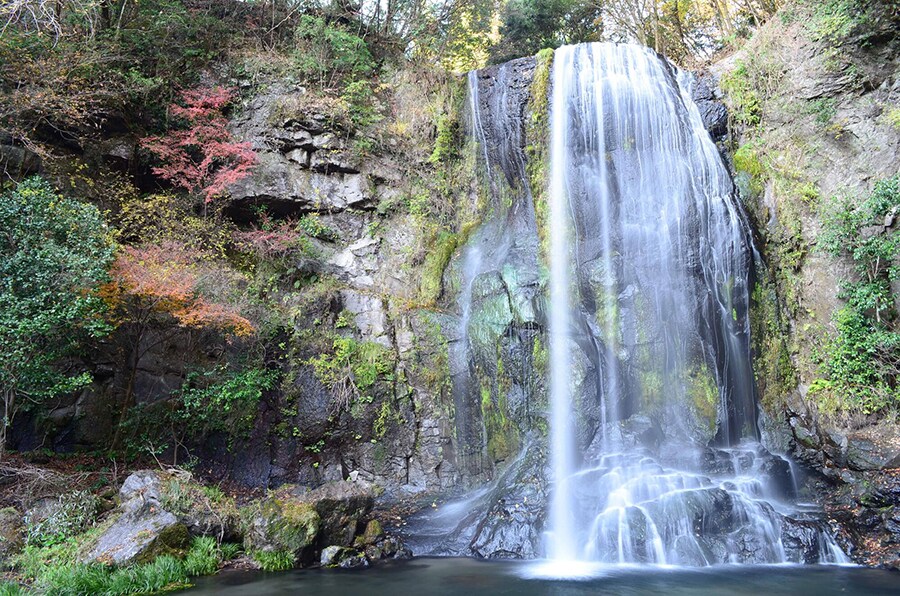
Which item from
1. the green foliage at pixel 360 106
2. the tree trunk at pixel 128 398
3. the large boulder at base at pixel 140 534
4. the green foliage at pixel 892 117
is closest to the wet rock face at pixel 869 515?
the green foliage at pixel 892 117

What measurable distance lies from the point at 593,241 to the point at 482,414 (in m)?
4.44

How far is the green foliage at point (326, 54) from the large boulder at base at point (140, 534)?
10.7m

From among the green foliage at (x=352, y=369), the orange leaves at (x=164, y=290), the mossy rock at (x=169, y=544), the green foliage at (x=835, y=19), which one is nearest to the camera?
the mossy rock at (x=169, y=544)

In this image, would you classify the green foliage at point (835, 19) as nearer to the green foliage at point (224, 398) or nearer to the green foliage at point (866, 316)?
the green foliage at point (866, 316)

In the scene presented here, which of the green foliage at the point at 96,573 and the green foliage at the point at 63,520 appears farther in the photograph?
the green foliage at the point at 63,520

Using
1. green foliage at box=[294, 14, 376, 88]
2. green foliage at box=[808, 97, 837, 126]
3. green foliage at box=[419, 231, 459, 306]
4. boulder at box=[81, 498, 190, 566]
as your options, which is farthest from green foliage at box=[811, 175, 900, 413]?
green foliage at box=[294, 14, 376, 88]

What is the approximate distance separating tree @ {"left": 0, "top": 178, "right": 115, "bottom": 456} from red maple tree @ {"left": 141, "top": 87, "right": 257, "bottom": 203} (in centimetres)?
377

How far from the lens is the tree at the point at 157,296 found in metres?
8.64

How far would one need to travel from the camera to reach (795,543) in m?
7.81

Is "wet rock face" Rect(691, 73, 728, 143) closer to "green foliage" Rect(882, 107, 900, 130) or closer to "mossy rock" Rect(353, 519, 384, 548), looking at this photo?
"green foliage" Rect(882, 107, 900, 130)

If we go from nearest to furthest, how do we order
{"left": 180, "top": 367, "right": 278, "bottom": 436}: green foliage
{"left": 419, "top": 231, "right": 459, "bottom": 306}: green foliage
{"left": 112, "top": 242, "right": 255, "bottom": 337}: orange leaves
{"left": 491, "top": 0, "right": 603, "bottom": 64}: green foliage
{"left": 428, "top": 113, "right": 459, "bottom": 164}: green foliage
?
{"left": 112, "top": 242, "right": 255, "bottom": 337}: orange leaves
{"left": 180, "top": 367, "right": 278, "bottom": 436}: green foliage
{"left": 419, "top": 231, "right": 459, "bottom": 306}: green foliage
{"left": 428, "top": 113, "right": 459, "bottom": 164}: green foliage
{"left": 491, "top": 0, "right": 603, "bottom": 64}: green foliage

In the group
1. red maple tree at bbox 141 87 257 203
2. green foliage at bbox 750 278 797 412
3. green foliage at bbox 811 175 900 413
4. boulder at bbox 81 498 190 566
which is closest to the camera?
boulder at bbox 81 498 190 566

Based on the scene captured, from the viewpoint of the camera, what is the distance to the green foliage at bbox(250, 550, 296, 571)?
747cm

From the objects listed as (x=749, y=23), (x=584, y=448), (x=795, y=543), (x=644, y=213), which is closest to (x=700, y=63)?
(x=749, y=23)
